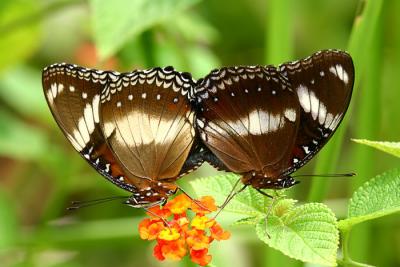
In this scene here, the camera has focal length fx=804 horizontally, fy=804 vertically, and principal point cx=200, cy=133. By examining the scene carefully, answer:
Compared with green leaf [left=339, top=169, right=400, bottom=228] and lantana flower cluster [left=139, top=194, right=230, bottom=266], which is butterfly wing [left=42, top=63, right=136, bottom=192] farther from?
green leaf [left=339, top=169, right=400, bottom=228]

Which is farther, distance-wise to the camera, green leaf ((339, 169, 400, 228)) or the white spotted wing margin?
the white spotted wing margin

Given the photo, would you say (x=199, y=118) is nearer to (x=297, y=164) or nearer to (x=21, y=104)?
(x=297, y=164)

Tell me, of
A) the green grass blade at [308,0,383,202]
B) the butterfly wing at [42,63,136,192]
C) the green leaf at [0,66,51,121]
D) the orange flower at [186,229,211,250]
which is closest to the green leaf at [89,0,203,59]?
the butterfly wing at [42,63,136,192]

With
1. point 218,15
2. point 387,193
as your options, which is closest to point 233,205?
point 387,193

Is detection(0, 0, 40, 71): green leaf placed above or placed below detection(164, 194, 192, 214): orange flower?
above

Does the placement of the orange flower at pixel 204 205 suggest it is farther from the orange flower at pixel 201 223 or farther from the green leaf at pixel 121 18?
the green leaf at pixel 121 18

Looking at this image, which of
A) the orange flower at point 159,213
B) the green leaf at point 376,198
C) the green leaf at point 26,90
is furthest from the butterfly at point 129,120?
the green leaf at point 26,90
